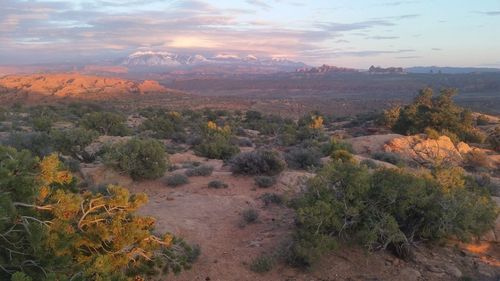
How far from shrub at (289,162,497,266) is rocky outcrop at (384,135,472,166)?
9.00 meters

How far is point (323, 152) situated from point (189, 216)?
8.31 metres

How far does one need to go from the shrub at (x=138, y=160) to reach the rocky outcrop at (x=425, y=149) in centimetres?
970

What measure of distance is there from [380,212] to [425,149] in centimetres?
1131

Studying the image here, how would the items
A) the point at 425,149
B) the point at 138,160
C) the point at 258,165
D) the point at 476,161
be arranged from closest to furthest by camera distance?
the point at 138,160, the point at 258,165, the point at 476,161, the point at 425,149

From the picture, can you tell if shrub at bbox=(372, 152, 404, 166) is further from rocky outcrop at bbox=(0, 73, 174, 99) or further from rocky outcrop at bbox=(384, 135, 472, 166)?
rocky outcrop at bbox=(0, 73, 174, 99)

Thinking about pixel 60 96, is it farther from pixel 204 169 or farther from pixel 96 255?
pixel 96 255

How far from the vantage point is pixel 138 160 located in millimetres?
12703

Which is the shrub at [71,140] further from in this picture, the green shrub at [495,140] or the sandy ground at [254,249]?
the green shrub at [495,140]

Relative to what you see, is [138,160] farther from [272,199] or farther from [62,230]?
[62,230]

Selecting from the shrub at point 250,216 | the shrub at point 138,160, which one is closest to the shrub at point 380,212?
Answer: the shrub at point 250,216

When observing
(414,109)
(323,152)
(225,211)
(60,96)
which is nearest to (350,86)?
(60,96)

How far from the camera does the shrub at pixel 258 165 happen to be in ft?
42.3

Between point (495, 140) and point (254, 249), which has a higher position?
point (254, 249)

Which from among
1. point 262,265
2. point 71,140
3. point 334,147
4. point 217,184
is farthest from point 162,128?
point 262,265
